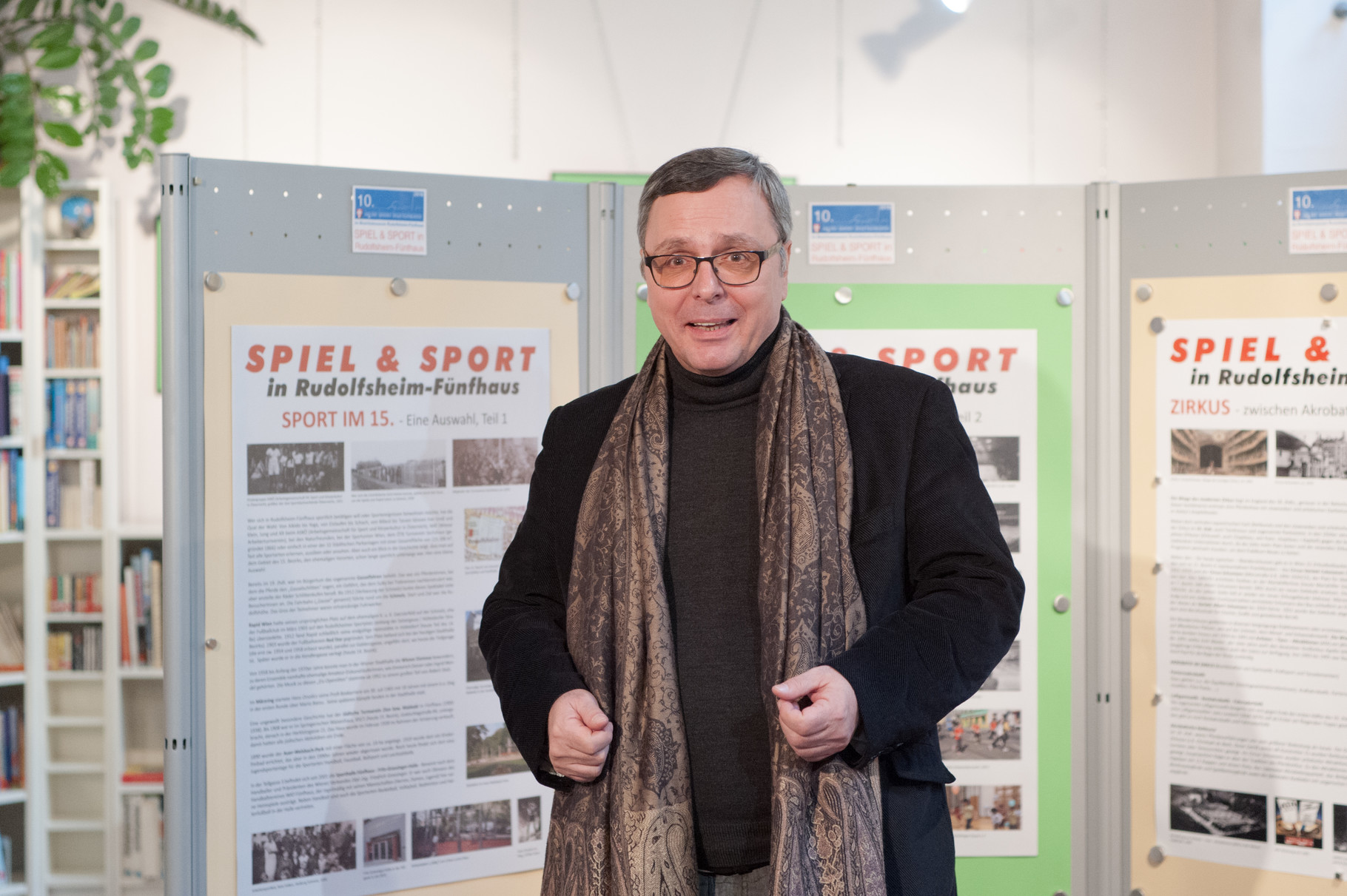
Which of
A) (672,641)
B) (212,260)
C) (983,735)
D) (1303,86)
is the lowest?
(983,735)

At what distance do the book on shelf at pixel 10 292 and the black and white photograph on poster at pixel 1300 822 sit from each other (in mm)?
4269

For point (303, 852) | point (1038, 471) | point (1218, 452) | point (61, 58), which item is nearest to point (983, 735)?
point (1038, 471)

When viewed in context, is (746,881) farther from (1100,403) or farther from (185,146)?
(185,146)

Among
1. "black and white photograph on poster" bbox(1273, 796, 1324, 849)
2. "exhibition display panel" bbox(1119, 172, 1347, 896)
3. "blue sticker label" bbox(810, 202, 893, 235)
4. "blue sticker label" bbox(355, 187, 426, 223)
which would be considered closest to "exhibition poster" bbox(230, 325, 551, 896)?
Answer: "blue sticker label" bbox(355, 187, 426, 223)

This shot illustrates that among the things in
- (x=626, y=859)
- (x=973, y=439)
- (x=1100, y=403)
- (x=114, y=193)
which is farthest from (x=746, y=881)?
(x=114, y=193)

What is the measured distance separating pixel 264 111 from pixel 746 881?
3.53 meters

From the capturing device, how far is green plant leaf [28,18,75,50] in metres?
3.42

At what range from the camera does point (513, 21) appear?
12.4 ft

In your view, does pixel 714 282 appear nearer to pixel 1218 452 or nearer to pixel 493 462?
pixel 493 462

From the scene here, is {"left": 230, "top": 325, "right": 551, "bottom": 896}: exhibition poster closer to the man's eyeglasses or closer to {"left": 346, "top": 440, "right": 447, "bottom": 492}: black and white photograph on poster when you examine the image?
{"left": 346, "top": 440, "right": 447, "bottom": 492}: black and white photograph on poster

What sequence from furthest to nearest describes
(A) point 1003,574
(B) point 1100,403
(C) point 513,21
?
(C) point 513,21 → (B) point 1100,403 → (A) point 1003,574

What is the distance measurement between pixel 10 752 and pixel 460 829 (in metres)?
2.62

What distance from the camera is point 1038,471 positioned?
216 cm

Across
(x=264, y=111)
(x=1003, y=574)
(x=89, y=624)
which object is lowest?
(x=89, y=624)
